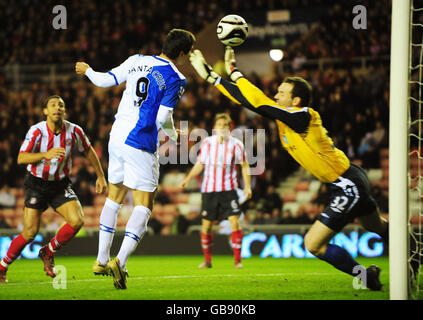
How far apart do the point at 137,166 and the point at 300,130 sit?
1.55m

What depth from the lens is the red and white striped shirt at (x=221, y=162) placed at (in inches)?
347

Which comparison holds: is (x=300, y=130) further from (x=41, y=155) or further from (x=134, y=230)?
(x=41, y=155)

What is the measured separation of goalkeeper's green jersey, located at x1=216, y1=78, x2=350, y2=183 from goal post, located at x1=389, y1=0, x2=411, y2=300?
637mm

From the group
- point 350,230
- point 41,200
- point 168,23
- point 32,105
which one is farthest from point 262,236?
point 168,23

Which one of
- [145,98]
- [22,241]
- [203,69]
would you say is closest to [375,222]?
[203,69]

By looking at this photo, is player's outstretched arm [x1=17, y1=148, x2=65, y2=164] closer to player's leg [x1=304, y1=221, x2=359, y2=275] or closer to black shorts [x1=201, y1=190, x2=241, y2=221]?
player's leg [x1=304, y1=221, x2=359, y2=275]

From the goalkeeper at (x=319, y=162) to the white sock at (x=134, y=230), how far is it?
53.2 inches

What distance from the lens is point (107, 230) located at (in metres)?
5.77

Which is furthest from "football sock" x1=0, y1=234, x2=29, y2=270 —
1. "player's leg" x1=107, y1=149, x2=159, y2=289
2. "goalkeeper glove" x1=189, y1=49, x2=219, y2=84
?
"goalkeeper glove" x1=189, y1=49, x2=219, y2=84

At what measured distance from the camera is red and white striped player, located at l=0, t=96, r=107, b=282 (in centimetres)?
652

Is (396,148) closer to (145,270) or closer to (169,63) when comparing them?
(169,63)

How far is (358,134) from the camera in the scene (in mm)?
13258

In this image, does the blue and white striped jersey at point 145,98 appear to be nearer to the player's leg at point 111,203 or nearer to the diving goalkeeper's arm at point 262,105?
the player's leg at point 111,203
